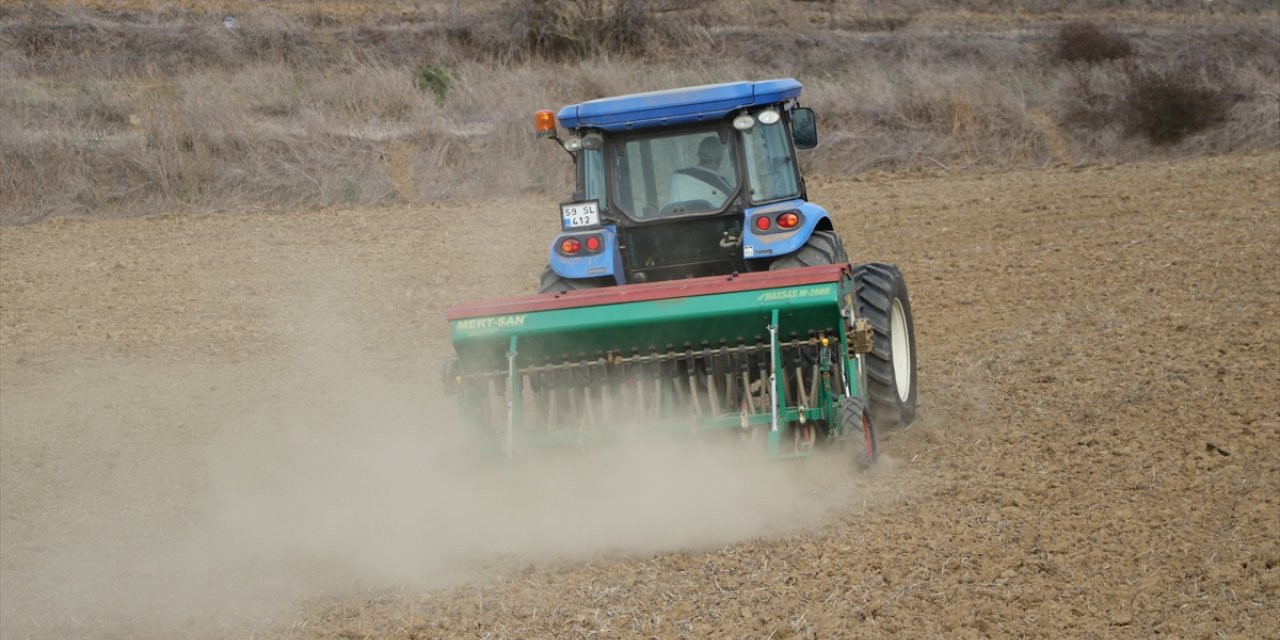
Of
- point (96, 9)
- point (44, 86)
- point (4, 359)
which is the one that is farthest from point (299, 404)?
point (96, 9)

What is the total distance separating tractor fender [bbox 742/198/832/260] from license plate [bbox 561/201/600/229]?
2.35 ft

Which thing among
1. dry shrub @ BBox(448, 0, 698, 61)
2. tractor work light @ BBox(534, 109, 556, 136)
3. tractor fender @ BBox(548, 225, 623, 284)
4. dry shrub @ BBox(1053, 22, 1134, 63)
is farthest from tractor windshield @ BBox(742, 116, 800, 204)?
dry shrub @ BBox(1053, 22, 1134, 63)

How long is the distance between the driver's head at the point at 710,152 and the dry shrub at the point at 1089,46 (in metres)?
17.8

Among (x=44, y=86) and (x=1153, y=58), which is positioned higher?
(x=44, y=86)

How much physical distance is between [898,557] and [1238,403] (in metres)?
2.66

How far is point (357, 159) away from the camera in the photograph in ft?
53.4

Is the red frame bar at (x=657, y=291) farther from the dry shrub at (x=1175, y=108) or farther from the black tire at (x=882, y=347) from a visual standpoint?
the dry shrub at (x=1175, y=108)

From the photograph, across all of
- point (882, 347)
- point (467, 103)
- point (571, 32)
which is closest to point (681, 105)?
point (882, 347)

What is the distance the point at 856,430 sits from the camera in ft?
18.4

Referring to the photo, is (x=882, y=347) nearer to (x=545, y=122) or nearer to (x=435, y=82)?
(x=545, y=122)

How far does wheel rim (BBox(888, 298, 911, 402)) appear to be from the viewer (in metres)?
7.02

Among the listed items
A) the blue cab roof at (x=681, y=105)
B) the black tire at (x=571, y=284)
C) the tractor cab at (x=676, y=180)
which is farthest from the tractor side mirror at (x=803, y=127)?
the black tire at (x=571, y=284)

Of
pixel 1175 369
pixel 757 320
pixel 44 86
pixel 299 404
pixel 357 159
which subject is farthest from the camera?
pixel 44 86

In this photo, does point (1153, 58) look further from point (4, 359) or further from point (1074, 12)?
point (4, 359)
